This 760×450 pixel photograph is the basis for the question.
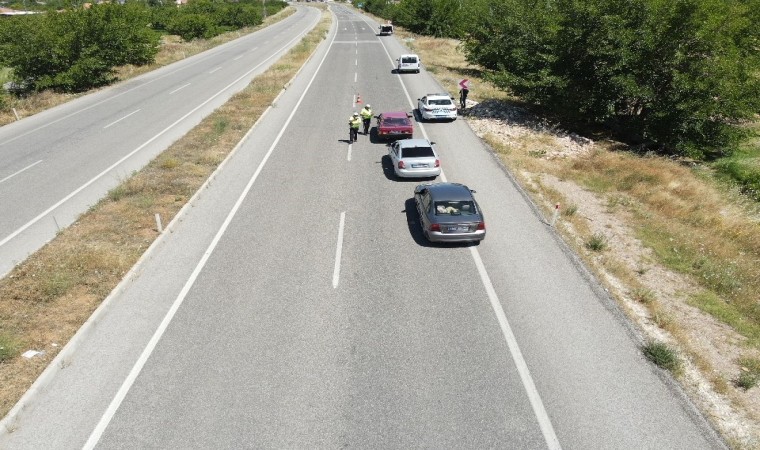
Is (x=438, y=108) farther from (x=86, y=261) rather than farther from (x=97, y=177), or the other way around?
(x=86, y=261)

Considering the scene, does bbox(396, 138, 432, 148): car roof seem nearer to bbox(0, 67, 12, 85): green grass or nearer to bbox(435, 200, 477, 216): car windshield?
bbox(435, 200, 477, 216): car windshield

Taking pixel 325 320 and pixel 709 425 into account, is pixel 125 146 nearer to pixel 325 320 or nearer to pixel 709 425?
pixel 325 320

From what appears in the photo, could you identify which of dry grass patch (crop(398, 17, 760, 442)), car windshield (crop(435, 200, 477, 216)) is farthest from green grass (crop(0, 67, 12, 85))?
car windshield (crop(435, 200, 477, 216))

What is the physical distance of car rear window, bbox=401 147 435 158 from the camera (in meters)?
17.8

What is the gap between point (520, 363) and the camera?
9.17 meters

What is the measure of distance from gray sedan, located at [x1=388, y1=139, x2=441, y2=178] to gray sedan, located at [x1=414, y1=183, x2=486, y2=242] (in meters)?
3.48

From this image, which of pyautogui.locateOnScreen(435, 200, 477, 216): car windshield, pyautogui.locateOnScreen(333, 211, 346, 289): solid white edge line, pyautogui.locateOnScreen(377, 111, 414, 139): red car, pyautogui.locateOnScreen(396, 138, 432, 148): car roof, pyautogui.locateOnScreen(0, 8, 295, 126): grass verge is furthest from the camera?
pyautogui.locateOnScreen(0, 8, 295, 126): grass verge

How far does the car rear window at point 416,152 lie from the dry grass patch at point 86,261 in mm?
8297

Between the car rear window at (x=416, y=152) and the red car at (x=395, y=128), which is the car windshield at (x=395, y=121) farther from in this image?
the car rear window at (x=416, y=152)

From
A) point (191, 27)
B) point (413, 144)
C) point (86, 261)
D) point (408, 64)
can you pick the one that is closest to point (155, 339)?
point (86, 261)

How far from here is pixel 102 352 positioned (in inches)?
370

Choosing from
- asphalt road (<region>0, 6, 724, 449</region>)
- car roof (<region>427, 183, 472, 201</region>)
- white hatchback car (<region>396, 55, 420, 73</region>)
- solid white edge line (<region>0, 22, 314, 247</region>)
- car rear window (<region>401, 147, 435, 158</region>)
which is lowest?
solid white edge line (<region>0, 22, 314, 247</region>)

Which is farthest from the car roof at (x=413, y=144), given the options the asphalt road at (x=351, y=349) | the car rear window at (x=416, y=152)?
the asphalt road at (x=351, y=349)

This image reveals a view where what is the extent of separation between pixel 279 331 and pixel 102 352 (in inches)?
146
